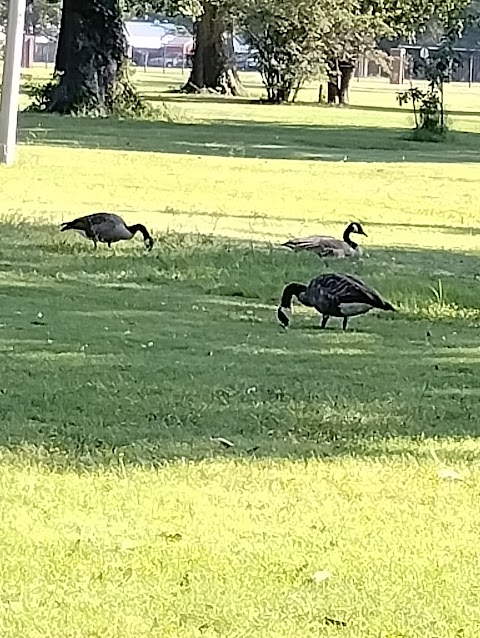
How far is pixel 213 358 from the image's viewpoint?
10.0 m

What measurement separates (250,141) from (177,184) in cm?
1230

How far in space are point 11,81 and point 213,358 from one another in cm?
1518

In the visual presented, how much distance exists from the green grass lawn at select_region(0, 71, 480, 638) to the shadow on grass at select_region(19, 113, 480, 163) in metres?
A: 13.2

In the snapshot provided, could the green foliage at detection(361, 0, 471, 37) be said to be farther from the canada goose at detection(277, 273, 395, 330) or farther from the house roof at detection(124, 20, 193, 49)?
the house roof at detection(124, 20, 193, 49)

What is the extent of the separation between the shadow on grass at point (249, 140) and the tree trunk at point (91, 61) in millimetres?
1293

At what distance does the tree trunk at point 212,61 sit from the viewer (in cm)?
6278

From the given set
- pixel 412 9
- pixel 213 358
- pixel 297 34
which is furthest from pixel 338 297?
pixel 412 9

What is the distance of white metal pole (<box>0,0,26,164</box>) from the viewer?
963 inches

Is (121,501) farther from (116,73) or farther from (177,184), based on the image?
(116,73)

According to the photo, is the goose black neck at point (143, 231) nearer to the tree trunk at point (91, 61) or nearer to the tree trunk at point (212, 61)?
the tree trunk at point (91, 61)

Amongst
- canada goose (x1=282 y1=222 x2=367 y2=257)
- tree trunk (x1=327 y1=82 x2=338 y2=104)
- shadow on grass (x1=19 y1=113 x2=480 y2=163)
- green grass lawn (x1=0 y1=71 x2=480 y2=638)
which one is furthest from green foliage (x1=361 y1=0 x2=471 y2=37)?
canada goose (x1=282 y1=222 x2=367 y2=257)

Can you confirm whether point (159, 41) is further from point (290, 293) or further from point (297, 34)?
point (290, 293)

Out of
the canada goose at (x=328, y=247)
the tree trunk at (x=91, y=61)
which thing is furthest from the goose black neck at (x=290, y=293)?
the tree trunk at (x=91, y=61)

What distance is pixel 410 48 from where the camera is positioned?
9931 centimetres
